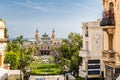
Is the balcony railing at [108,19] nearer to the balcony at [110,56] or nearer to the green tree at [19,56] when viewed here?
the balcony at [110,56]

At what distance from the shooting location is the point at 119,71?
22.5 m

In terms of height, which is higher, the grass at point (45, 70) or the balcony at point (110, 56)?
the balcony at point (110, 56)

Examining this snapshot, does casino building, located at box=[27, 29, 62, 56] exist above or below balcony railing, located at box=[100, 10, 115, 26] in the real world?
below

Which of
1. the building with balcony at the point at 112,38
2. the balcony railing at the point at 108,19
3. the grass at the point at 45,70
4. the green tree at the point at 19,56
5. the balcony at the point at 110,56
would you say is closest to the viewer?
the building with balcony at the point at 112,38

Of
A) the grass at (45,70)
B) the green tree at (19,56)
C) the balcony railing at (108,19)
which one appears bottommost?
the grass at (45,70)

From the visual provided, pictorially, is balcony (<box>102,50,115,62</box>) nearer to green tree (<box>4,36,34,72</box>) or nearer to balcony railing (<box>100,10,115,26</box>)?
balcony railing (<box>100,10,115,26</box>)

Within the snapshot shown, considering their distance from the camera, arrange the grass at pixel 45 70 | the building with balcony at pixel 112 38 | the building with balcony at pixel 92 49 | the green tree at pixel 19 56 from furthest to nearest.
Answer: the grass at pixel 45 70, the green tree at pixel 19 56, the building with balcony at pixel 92 49, the building with balcony at pixel 112 38

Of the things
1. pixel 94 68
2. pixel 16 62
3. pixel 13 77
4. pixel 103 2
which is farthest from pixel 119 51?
pixel 16 62

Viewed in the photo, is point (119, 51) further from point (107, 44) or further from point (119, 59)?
point (107, 44)

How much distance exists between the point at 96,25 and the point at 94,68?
5253 mm

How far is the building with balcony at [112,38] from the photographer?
891 inches

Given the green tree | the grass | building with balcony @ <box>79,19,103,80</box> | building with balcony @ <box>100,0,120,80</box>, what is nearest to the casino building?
the grass

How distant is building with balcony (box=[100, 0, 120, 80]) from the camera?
22.6 m

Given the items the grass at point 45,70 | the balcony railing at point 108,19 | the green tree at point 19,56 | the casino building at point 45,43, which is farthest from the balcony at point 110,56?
the casino building at point 45,43
